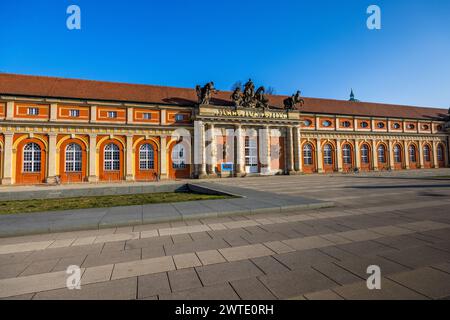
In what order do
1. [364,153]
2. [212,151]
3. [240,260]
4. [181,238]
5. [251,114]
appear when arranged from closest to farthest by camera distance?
[240,260] < [181,238] < [212,151] < [251,114] < [364,153]

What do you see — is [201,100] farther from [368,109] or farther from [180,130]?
[368,109]

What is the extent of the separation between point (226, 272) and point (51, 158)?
2888cm

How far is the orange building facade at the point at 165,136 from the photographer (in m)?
24.7

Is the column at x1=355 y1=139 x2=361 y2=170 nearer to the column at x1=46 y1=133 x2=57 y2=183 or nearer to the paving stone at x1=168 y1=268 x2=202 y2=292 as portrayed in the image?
the paving stone at x1=168 y1=268 x2=202 y2=292

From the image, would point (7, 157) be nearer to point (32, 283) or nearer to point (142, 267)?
point (32, 283)

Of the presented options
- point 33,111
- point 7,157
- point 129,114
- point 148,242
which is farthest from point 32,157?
point 148,242

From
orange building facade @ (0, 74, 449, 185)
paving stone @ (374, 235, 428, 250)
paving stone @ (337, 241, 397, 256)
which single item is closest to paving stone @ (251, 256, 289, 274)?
paving stone @ (337, 241, 397, 256)

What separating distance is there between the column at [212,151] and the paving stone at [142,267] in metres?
25.9

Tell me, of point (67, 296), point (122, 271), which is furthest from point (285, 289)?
point (67, 296)

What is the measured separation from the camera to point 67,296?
288 centimetres

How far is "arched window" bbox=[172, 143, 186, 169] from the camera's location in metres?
29.8

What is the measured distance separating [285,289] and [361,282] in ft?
3.65

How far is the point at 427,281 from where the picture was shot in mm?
3104

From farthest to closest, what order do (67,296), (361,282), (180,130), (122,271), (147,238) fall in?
(180,130)
(147,238)
(122,271)
(361,282)
(67,296)
